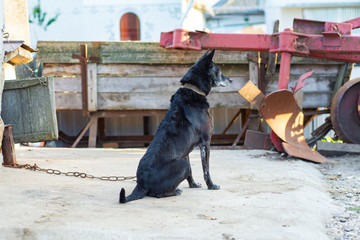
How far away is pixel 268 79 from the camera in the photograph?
8.38 metres

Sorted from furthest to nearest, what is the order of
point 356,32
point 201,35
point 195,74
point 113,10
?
1. point 113,10
2. point 356,32
3. point 201,35
4. point 195,74

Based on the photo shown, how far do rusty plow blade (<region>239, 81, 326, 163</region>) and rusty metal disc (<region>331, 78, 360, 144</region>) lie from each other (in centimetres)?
64

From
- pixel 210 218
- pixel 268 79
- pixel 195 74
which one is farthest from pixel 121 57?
pixel 210 218

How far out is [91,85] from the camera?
8.20 meters

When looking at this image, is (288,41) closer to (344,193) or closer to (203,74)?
(203,74)

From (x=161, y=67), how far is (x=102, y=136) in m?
2.00

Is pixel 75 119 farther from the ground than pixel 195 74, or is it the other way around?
pixel 195 74

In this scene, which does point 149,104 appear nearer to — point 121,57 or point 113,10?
point 121,57

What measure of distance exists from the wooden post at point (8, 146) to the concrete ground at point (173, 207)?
22 cm

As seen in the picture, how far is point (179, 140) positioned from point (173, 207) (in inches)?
29.3

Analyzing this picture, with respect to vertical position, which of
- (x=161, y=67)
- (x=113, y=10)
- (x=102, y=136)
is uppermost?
(x=113, y=10)

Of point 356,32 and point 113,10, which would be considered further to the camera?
point 113,10

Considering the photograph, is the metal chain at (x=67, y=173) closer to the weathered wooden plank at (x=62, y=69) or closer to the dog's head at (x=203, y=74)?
the dog's head at (x=203, y=74)

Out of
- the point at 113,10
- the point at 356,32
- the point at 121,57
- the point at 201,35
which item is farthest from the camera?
the point at 113,10
